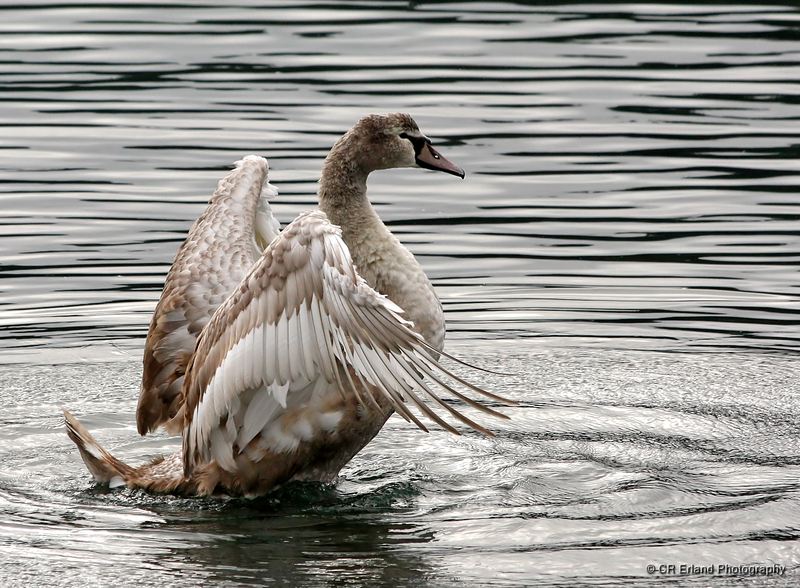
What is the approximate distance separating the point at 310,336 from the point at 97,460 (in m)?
1.24

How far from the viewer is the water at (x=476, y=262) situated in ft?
20.2

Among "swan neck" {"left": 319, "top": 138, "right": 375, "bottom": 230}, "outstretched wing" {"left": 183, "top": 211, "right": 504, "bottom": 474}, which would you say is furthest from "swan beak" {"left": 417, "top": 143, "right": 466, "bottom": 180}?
"outstretched wing" {"left": 183, "top": 211, "right": 504, "bottom": 474}

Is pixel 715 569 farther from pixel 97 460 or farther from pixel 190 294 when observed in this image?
pixel 190 294

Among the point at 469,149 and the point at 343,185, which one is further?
the point at 469,149

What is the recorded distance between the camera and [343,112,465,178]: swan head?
7.38m

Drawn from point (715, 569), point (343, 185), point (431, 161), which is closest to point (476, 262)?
point (431, 161)

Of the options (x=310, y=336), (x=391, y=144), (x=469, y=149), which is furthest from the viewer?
(x=469, y=149)

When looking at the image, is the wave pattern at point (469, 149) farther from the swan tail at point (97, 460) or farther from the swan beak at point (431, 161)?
the swan tail at point (97, 460)

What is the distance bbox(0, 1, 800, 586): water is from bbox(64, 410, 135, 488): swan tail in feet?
0.26

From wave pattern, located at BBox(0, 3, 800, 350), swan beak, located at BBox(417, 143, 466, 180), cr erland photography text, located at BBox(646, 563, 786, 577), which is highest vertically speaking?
swan beak, located at BBox(417, 143, 466, 180)

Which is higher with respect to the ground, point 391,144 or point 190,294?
point 391,144

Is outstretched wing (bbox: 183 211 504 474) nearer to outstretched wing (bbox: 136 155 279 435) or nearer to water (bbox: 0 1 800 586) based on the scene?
water (bbox: 0 1 800 586)

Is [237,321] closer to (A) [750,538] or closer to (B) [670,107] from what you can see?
(A) [750,538]

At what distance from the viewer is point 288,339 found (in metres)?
6.21
